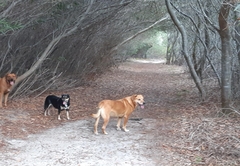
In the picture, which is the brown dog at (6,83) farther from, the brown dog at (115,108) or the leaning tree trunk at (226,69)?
the leaning tree trunk at (226,69)

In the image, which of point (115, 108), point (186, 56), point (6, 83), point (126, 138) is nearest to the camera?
point (126, 138)

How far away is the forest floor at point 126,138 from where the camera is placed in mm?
5914

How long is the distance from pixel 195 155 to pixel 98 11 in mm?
7239

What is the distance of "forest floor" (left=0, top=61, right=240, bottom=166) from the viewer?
5.91 m

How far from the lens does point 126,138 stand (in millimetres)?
7324

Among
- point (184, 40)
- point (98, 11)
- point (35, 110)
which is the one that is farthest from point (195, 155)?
point (98, 11)

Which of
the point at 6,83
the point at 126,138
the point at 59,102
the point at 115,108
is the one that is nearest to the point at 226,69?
the point at 115,108

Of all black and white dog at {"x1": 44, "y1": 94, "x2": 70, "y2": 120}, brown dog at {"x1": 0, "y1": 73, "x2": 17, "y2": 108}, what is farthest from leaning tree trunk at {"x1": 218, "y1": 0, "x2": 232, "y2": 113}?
brown dog at {"x1": 0, "y1": 73, "x2": 17, "y2": 108}

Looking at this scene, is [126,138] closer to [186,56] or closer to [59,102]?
[59,102]

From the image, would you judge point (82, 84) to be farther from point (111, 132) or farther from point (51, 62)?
point (111, 132)

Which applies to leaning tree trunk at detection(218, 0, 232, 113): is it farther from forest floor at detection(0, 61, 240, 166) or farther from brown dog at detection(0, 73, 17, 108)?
brown dog at detection(0, 73, 17, 108)

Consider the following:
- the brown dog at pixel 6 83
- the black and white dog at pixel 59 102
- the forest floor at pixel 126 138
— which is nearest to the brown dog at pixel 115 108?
the forest floor at pixel 126 138

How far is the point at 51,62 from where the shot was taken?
1358 cm

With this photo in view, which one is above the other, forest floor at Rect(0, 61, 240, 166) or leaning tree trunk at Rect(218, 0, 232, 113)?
leaning tree trunk at Rect(218, 0, 232, 113)
